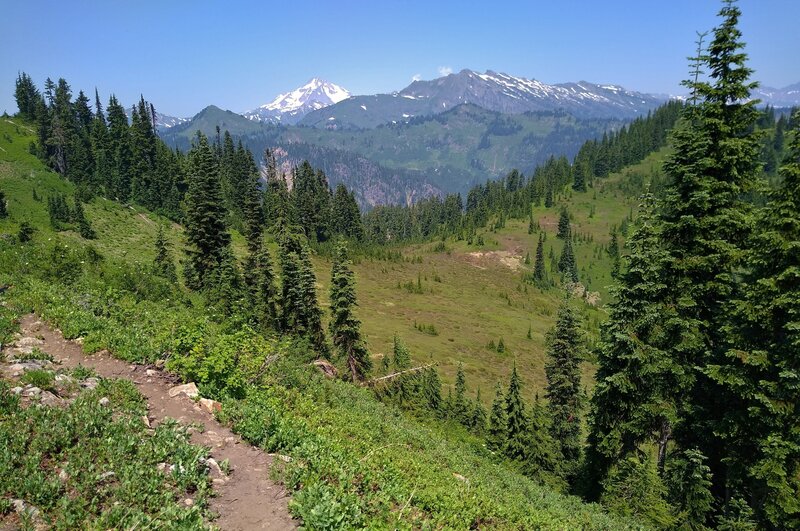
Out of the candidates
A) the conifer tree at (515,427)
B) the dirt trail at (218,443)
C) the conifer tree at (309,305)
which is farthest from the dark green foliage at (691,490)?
the conifer tree at (309,305)

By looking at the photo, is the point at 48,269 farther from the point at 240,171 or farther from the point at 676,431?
the point at 240,171

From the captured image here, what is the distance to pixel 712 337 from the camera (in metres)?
15.4

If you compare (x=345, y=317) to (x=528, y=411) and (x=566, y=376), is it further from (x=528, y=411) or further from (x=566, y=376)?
(x=566, y=376)

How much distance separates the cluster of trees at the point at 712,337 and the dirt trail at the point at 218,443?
42.1ft

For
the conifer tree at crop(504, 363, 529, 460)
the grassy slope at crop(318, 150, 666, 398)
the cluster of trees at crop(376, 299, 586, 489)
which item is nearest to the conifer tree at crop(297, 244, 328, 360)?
the cluster of trees at crop(376, 299, 586, 489)

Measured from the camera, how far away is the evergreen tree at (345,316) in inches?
1387

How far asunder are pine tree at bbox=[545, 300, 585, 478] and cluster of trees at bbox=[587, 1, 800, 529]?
53.4 ft

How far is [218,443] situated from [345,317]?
87.6ft

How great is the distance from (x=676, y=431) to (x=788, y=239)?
776 cm

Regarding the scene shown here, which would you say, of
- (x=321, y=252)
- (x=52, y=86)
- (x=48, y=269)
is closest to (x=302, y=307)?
(x=48, y=269)

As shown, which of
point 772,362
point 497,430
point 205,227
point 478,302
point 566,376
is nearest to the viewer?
point 772,362

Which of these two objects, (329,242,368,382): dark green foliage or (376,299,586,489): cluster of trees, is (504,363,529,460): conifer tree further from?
(329,242,368,382): dark green foliage

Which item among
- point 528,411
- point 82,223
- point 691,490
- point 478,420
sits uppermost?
point 82,223

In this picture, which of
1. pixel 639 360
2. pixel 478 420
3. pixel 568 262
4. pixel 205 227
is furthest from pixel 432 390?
pixel 568 262
